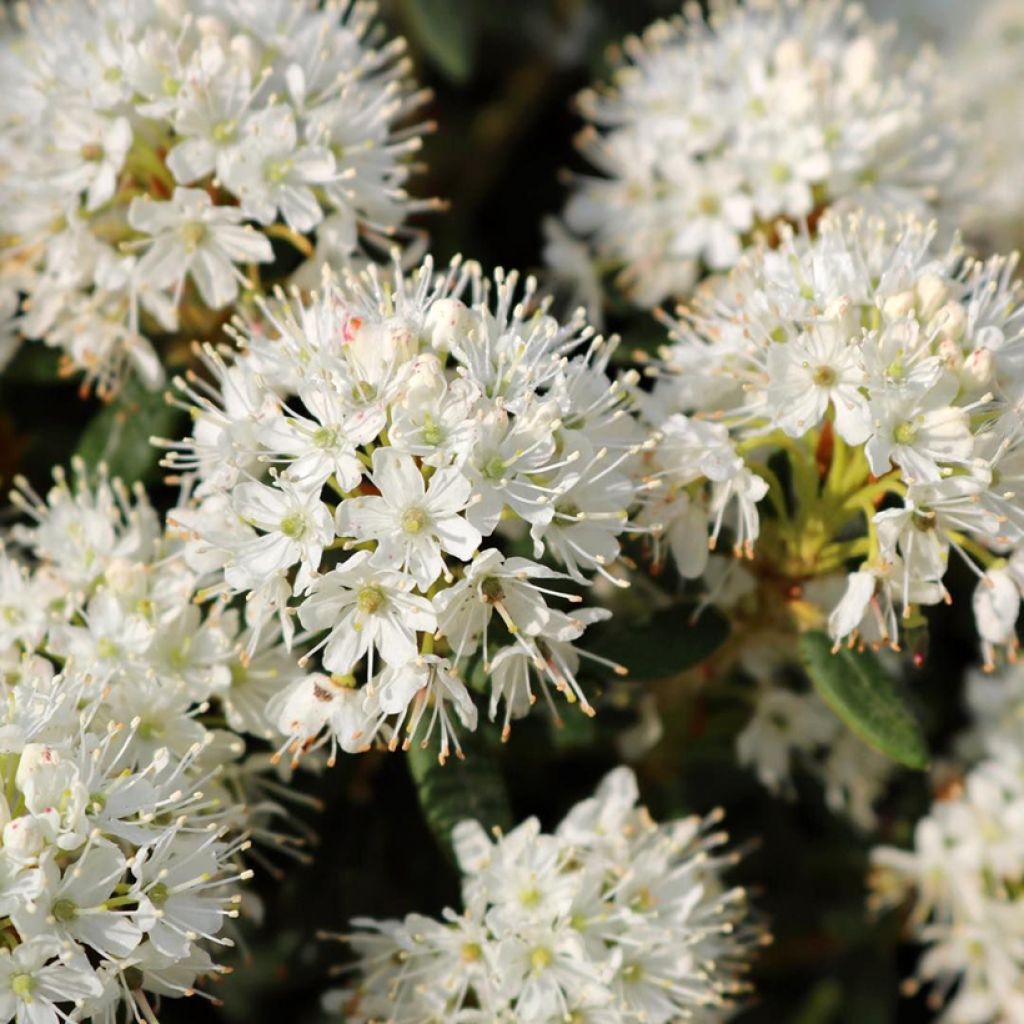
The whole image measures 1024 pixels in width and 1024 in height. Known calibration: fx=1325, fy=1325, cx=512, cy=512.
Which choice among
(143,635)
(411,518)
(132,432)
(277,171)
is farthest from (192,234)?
(411,518)

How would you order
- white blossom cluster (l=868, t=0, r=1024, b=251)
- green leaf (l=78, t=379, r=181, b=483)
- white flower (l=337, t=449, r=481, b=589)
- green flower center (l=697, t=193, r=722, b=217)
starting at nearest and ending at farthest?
white flower (l=337, t=449, r=481, b=589) < green leaf (l=78, t=379, r=181, b=483) < green flower center (l=697, t=193, r=722, b=217) < white blossom cluster (l=868, t=0, r=1024, b=251)

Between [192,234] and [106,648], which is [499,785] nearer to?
[106,648]

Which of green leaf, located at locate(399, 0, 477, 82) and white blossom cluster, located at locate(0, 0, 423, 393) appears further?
green leaf, located at locate(399, 0, 477, 82)

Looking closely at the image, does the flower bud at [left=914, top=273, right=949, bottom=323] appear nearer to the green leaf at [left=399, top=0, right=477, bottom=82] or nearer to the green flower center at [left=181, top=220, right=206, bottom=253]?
the green flower center at [left=181, top=220, right=206, bottom=253]

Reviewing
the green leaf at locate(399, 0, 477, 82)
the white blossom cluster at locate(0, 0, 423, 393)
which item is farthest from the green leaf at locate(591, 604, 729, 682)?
the green leaf at locate(399, 0, 477, 82)

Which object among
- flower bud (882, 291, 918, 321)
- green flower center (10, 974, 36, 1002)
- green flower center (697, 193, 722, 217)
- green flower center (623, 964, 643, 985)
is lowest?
green flower center (623, 964, 643, 985)
